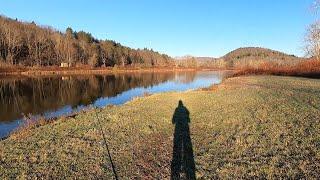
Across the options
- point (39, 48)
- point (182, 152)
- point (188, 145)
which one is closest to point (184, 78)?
point (39, 48)

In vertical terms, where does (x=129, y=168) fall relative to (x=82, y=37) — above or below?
below

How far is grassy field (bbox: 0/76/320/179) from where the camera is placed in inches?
402

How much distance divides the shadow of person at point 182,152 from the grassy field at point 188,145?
0.23 feet

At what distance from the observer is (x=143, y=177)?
995cm

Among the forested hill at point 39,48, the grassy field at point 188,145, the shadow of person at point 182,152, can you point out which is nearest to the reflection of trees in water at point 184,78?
the forested hill at point 39,48

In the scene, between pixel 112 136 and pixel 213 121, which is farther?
pixel 213 121

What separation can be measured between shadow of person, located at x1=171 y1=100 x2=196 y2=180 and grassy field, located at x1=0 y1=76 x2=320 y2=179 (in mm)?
70

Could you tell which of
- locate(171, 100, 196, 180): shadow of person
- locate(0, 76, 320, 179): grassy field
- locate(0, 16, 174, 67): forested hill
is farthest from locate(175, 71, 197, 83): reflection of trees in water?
locate(171, 100, 196, 180): shadow of person

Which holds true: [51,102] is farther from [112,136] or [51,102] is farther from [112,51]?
[112,51]

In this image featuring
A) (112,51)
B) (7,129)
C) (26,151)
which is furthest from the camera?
(112,51)

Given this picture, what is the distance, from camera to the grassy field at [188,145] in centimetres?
1022

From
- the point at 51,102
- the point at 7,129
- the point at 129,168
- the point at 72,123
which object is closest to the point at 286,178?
the point at 129,168

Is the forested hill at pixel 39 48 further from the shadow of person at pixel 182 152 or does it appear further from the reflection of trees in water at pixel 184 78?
the shadow of person at pixel 182 152

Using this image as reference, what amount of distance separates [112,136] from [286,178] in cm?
783
